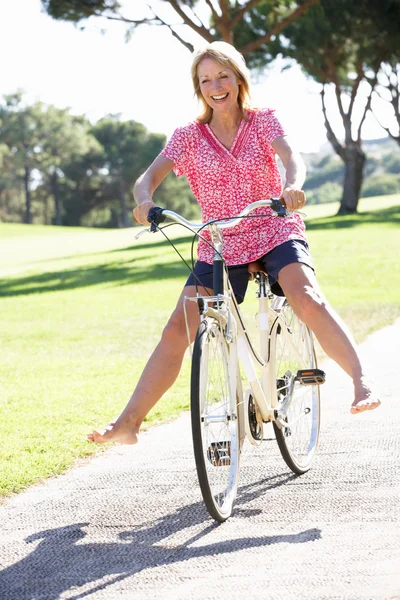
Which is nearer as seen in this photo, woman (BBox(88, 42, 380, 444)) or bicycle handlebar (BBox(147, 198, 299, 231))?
bicycle handlebar (BBox(147, 198, 299, 231))

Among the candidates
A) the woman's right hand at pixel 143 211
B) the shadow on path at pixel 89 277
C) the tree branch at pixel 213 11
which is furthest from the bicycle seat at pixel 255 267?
the tree branch at pixel 213 11

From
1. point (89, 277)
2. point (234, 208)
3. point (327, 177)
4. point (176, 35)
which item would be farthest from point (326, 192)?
point (234, 208)

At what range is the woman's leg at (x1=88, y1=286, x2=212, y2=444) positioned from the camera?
4.41 m

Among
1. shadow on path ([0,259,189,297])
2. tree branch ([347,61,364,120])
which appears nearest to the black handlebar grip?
A: shadow on path ([0,259,189,297])

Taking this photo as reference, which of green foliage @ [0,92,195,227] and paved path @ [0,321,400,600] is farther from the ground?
green foliage @ [0,92,195,227]

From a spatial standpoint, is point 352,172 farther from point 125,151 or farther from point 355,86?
point 125,151

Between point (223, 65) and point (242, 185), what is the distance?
1.69 ft

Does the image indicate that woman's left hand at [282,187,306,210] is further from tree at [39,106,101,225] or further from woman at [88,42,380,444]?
tree at [39,106,101,225]

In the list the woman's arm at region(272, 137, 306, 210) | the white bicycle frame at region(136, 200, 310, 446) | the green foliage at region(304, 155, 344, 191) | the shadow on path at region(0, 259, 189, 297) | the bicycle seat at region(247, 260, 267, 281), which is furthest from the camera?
the green foliage at region(304, 155, 344, 191)

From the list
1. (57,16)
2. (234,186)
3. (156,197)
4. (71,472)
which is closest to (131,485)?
(71,472)

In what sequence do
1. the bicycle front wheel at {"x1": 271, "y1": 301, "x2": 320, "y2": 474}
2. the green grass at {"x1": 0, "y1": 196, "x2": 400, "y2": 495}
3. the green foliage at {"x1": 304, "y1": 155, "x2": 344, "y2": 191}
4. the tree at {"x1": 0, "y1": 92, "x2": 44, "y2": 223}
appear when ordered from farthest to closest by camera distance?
the green foliage at {"x1": 304, "y1": 155, "x2": 344, "y2": 191} → the tree at {"x1": 0, "y1": 92, "x2": 44, "y2": 223} → the green grass at {"x1": 0, "y1": 196, "x2": 400, "y2": 495} → the bicycle front wheel at {"x1": 271, "y1": 301, "x2": 320, "y2": 474}

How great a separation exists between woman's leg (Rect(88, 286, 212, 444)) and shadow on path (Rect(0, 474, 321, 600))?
37cm

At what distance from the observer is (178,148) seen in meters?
4.55

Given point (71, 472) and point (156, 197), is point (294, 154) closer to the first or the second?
point (71, 472)
